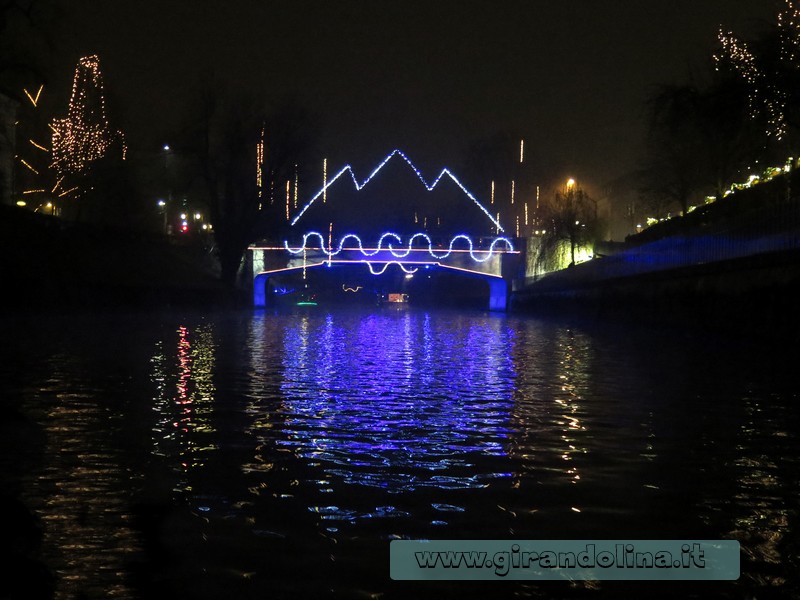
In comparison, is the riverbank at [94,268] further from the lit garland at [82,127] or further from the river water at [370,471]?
the river water at [370,471]

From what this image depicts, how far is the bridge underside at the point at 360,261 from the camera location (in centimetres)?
7550

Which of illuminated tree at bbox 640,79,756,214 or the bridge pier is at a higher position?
illuminated tree at bbox 640,79,756,214

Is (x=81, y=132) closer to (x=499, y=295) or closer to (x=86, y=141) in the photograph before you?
(x=86, y=141)

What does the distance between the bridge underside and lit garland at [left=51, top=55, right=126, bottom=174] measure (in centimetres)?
1774

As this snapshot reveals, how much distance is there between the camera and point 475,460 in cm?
802

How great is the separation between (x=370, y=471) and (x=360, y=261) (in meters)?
68.4

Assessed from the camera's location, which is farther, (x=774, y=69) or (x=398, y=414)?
(x=774, y=69)

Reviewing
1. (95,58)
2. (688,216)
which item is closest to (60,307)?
(95,58)

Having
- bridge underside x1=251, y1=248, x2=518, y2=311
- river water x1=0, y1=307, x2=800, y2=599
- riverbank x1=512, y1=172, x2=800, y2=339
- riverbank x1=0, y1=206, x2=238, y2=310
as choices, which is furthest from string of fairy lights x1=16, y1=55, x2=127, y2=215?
river water x1=0, y1=307, x2=800, y2=599

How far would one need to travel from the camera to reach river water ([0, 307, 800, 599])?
5.04m

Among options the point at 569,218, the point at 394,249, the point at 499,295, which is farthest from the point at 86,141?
the point at 569,218

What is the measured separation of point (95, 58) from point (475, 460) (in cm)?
5710

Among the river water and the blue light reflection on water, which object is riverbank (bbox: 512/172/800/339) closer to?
the blue light reflection on water

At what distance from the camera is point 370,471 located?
7.50 m
